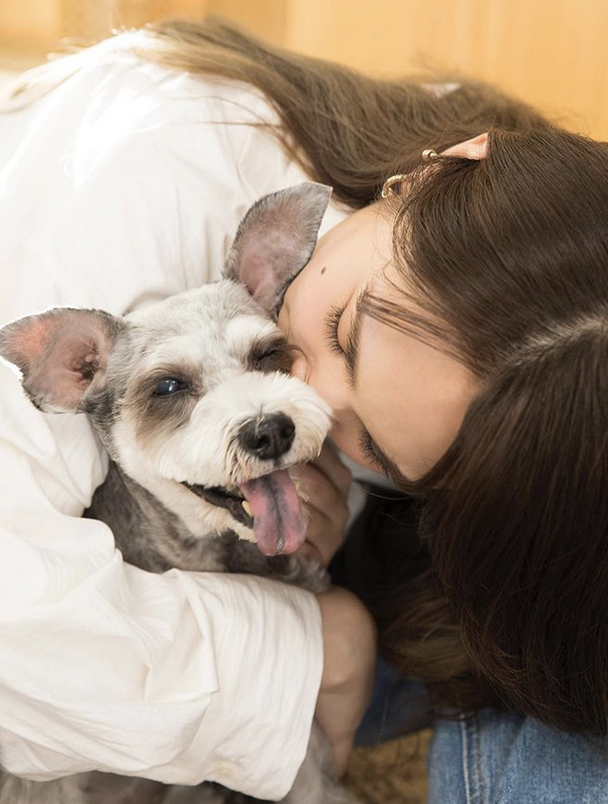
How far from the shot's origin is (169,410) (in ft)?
3.75

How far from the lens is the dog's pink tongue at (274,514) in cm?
111

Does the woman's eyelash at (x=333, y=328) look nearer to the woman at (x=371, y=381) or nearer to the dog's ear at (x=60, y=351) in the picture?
the woman at (x=371, y=381)

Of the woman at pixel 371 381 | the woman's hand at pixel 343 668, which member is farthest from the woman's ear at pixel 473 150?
the woman's hand at pixel 343 668

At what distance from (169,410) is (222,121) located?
0.52 m

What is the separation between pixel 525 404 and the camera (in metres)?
0.97

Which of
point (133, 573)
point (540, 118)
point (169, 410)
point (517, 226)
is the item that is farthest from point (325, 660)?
point (540, 118)

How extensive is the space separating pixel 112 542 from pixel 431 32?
1.68 metres

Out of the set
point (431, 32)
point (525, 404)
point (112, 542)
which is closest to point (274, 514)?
point (112, 542)

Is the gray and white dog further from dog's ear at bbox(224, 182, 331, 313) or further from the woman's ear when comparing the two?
the woman's ear

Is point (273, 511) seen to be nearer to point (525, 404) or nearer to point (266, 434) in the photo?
point (266, 434)

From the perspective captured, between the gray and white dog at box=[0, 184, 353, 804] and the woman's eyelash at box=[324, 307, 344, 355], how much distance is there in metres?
0.07

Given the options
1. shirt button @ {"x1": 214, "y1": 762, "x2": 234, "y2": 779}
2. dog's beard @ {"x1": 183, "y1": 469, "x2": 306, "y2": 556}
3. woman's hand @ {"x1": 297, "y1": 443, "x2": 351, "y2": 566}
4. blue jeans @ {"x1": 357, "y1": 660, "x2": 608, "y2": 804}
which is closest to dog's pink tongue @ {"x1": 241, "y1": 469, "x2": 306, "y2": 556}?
Answer: dog's beard @ {"x1": 183, "y1": 469, "x2": 306, "y2": 556}

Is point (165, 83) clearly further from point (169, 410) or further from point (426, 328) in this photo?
point (426, 328)

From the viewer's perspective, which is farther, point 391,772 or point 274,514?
point 391,772
